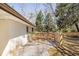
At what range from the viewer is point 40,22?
344 cm

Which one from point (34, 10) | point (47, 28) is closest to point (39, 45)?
point (47, 28)

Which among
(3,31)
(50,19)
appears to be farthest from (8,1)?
(50,19)

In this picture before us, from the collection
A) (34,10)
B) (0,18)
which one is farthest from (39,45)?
Answer: (0,18)

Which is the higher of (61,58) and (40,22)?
(40,22)

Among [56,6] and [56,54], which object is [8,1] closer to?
[56,6]

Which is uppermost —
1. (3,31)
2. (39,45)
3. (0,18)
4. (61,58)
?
(0,18)

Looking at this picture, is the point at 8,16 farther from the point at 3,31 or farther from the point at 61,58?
the point at 61,58

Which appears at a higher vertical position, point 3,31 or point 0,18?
point 0,18

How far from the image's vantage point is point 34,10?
344cm

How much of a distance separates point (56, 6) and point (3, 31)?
108 cm

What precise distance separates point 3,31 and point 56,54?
1.07 meters

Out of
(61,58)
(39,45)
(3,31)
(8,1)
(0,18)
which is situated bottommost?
(61,58)

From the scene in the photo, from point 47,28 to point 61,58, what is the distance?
62 cm

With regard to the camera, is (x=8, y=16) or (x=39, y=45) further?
(x=39, y=45)
